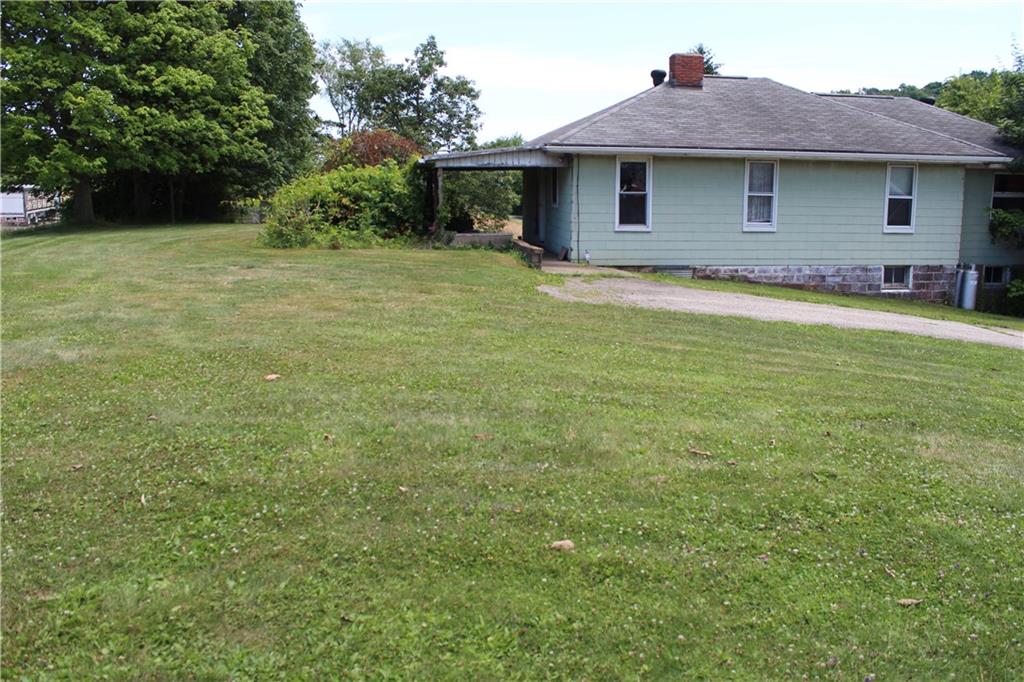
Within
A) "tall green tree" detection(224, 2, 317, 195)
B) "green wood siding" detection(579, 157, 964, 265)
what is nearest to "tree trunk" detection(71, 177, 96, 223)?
"tall green tree" detection(224, 2, 317, 195)

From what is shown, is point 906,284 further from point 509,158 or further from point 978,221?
point 509,158

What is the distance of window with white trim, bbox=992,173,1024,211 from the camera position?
1838 centimetres

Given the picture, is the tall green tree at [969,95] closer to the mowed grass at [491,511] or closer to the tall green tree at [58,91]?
the mowed grass at [491,511]

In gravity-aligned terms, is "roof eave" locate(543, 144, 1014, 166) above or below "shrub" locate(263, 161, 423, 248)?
above

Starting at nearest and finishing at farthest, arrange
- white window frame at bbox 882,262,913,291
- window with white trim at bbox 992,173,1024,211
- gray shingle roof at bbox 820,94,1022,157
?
white window frame at bbox 882,262,913,291, window with white trim at bbox 992,173,1024,211, gray shingle roof at bbox 820,94,1022,157

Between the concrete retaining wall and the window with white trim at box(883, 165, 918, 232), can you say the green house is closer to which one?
the window with white trim at box(883, 165, 918, 232)

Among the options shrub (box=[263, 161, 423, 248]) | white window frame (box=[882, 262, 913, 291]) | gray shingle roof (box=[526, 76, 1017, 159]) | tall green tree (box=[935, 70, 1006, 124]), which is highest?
tall green tree (box=[935, 70, 1006, 124])

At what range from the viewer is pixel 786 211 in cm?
1686

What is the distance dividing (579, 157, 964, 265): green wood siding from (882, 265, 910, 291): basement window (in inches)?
9.5

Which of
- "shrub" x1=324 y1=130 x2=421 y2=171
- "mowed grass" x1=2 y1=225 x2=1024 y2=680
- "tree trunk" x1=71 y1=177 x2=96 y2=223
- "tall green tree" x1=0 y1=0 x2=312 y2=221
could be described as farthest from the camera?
"tree trunk" x1=71 y1=177 x2=96 y2=223

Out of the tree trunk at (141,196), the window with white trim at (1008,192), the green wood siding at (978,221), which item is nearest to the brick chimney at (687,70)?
the green wood siding at (978,221)

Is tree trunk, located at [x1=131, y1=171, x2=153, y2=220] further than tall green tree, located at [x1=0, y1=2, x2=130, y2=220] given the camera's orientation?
Yes

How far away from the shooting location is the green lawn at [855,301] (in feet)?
47.2

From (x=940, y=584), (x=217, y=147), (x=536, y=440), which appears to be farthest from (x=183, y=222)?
(x=940, y=584)
